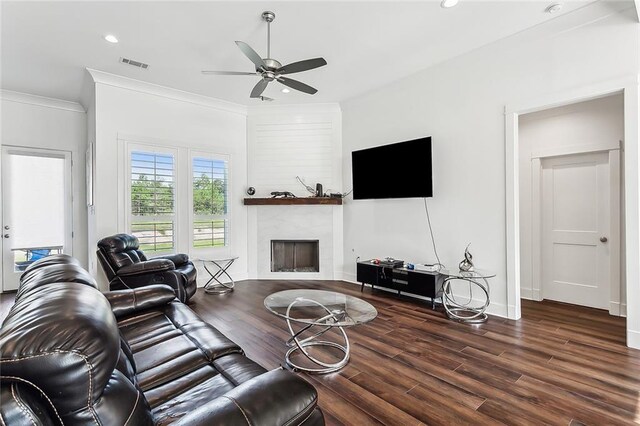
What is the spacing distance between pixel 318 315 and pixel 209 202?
11.4 feet

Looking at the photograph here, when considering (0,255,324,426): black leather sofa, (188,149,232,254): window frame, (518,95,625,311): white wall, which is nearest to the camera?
(0,255,324,426): black leather sofa

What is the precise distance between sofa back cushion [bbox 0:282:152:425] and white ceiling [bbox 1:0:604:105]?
9.78ft

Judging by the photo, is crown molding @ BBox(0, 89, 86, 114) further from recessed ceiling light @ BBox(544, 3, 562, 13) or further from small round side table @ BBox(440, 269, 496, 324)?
recessed ceiling light @ BBox(544, 3, 562, 13)

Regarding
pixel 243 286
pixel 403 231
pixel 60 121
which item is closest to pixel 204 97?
pixel 60 121

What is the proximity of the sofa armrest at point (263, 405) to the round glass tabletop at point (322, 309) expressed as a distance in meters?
1.20

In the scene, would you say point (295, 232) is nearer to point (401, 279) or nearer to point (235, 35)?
point (401, 279)

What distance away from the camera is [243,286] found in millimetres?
5172

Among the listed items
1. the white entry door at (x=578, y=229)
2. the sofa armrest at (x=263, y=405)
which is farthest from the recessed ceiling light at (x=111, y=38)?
the white entry door at (x=578, y=229)

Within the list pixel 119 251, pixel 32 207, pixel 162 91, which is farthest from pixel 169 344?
pixel 32 207

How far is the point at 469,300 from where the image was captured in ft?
12.9

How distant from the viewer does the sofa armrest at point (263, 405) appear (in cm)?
98

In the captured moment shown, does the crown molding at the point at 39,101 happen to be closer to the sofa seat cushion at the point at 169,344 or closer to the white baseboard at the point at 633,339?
the sofa seat cushion at the point at 169,344

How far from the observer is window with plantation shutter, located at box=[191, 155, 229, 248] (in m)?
5.25

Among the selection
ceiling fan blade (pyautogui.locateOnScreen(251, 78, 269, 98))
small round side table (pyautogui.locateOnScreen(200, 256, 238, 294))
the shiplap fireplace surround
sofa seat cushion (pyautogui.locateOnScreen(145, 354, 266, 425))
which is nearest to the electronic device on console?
the shiplap fireplace surround
